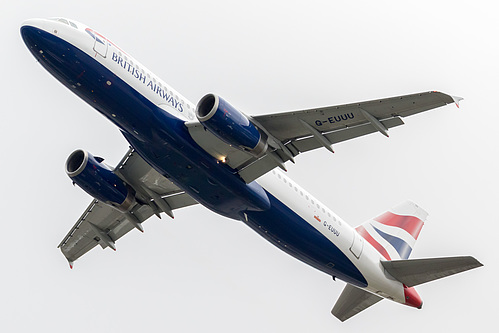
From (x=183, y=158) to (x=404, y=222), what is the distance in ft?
46.4

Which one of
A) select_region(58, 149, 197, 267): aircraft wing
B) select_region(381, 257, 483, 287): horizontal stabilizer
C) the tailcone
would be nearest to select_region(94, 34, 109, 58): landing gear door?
select_region(58, 149, 197, 267): aircraft wing

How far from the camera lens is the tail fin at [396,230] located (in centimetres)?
3216

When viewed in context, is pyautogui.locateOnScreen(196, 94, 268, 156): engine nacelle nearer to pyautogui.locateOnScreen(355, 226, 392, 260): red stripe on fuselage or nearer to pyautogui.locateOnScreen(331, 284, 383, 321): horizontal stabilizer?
pyautogui.locateOnScreen(355, 226, 392, 260): red stripe on fuselage

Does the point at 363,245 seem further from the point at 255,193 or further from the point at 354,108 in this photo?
the point at 354,108

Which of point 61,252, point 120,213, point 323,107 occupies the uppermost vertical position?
point 323,107

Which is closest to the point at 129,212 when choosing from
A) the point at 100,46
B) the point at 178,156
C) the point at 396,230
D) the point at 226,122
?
the point at 178,156

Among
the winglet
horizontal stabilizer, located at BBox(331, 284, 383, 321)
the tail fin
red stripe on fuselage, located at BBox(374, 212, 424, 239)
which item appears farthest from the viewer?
red stripe on fuselage, located at BBox(374, 212, 424, 239)

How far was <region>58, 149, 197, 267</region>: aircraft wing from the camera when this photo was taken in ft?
96.4

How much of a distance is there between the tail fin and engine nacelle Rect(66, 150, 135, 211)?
11.1 metres

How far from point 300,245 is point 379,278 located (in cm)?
446

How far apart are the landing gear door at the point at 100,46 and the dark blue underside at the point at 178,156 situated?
43 cm

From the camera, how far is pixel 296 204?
90.6ft

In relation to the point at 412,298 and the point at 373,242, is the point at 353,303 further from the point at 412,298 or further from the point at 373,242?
the point at 373,242

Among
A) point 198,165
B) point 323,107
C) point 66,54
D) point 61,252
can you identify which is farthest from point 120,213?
point 323,107
